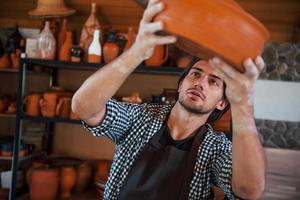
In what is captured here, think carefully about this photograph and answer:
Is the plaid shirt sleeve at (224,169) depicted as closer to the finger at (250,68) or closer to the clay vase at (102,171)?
the finger at (250,68)

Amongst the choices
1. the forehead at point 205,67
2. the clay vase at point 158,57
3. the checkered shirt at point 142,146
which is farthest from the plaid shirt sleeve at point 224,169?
the clay vase at point 158,57

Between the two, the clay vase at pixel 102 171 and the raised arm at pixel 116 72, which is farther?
the clay vase at pixel 102 171

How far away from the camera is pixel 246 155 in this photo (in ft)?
2.63

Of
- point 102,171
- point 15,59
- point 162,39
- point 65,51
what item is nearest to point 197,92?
point 162,39

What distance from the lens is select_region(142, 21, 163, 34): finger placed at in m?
0.66

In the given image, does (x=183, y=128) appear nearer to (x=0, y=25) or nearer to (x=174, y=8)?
(x=174, y=8)

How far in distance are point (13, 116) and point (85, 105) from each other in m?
2.10

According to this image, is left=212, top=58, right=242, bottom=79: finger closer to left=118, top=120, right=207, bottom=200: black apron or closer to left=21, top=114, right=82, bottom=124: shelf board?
left=118, top=120, right=207, bottom=200: black apron

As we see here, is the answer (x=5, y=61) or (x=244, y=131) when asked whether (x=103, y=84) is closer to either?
(x=244, y=131)

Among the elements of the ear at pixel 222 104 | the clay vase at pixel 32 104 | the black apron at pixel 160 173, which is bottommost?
the clay vase at pixel 32 104

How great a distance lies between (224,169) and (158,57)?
1.25m

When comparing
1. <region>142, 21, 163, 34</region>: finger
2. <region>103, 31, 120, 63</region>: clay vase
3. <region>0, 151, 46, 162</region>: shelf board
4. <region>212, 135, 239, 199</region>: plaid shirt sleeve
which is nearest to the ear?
<region>212, 135, 239, 199</region>: plaid shirt sleeve

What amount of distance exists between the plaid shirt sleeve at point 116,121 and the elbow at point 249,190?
0.39 m

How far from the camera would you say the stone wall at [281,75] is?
8.34 ft
